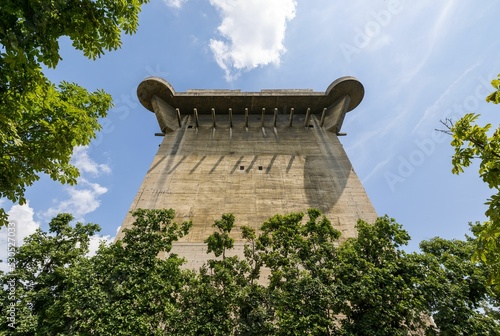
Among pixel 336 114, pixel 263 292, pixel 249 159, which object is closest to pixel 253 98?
pixel 249 159

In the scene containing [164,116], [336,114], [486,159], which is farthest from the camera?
[336,114]

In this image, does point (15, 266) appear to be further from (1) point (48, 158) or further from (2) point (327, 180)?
(2) point (327, 180)

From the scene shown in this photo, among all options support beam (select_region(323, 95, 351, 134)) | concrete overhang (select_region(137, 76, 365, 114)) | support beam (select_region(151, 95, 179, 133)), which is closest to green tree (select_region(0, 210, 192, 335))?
support beam (select_region(151, 95, 179, 133))

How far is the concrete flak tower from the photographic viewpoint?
1505 centimetres

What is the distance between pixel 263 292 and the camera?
8094mm

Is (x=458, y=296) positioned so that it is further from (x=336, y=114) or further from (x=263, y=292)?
(x=336, y=114)

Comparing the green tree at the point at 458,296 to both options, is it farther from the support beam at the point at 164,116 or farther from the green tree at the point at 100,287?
the support beam at the point at 164,116

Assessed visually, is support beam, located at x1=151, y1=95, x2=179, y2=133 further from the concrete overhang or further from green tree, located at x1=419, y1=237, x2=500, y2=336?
green tree, located at x1=419, y1=237, x2=500, y2=336

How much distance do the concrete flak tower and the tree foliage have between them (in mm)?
4162

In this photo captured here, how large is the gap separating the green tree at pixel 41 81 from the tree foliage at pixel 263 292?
3.67 metres

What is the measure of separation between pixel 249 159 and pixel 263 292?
37.3ft

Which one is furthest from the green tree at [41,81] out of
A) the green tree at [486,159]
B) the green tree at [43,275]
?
the green tree at [486,159]

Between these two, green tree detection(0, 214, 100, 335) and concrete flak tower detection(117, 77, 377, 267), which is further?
concrete flak tower detection(117, 77, 377, 267)

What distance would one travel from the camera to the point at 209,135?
20.7m
